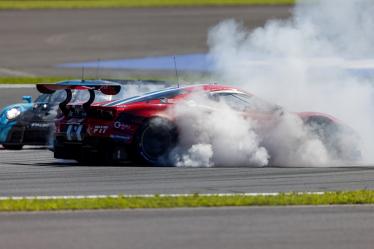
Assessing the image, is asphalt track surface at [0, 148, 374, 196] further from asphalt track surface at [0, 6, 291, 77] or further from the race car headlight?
asphalt track surface at [0, 6, 291, 77]

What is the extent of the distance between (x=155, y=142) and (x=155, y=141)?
15mm

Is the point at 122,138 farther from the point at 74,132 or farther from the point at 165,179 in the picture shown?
the point at 165,179

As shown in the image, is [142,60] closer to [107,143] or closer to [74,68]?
[74,68]

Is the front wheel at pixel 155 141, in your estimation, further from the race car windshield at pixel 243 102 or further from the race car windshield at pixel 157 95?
the race car windshield at pixel 243 102

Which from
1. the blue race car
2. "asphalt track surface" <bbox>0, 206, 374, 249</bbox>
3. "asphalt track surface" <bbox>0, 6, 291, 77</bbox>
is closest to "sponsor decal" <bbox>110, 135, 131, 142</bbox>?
the blue race car

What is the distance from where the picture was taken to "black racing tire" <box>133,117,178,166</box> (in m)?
16.0

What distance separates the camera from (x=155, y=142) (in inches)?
634

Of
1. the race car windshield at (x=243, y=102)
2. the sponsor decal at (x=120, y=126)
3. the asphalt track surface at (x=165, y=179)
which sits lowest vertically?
the asphalt track surface at (x=165, y=179)

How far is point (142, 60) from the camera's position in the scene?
35.5 metres

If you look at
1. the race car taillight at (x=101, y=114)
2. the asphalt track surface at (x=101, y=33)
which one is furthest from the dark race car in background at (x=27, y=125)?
the asphalt track surface at (x=101, y=33)

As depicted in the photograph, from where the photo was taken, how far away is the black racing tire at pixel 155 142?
16.0 metres

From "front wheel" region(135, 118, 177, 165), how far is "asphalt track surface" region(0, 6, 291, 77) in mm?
16914

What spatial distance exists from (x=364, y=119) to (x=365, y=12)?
2469 millimetres

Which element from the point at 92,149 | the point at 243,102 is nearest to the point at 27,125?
the point at 92,149
